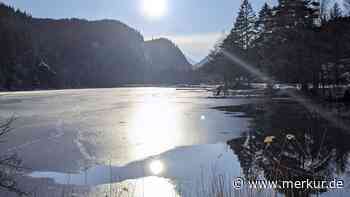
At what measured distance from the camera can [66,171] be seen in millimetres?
7484

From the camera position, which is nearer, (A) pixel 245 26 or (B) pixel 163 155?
(B) pixel 163 155

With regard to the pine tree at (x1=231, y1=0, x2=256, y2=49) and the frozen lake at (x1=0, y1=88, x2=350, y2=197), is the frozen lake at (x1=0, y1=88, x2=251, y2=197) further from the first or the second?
the pine tree at (x1=231, y1=0, x2=256, y2=49)

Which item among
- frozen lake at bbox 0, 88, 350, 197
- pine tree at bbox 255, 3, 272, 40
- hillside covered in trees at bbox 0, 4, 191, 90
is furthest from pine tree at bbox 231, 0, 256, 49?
hillside covered in trees at bbox 0, 4, 191, 90

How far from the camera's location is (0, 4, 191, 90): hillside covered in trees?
93.8 meters

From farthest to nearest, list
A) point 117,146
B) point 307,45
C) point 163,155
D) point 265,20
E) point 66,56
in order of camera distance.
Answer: point 66,56
point 265,20
point 307,45
point 117,146
point 163,155

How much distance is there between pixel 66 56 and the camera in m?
146

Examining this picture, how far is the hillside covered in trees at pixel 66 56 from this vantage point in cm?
9375

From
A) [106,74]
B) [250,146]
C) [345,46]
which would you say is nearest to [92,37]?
[106,74]

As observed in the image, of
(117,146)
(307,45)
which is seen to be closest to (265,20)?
(307,45)

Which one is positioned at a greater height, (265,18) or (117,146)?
(265,18)

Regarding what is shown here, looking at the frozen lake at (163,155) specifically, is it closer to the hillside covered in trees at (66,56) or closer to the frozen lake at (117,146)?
the frozen lake at (117,146)

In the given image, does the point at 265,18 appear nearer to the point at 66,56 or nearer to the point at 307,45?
the point at 307,45

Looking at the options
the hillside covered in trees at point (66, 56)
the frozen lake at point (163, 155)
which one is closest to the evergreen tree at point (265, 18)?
the frozen lake at point (163, 155)

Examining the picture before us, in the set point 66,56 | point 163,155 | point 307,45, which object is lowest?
point 163,155
